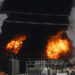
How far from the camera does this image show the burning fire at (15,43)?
32781 mm

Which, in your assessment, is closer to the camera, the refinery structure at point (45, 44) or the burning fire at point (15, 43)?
the refinery structure at point (45, 44)

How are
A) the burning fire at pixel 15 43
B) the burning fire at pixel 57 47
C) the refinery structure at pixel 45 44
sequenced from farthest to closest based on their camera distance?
the burning fire at pixel 57 47
the burning fire at pixel 15 43
the refinery structure at pixel 45 44

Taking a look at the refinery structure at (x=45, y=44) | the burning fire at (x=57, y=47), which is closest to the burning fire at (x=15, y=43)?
the refinery structure at (x=45, y=44)

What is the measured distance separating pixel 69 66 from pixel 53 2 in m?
9.79

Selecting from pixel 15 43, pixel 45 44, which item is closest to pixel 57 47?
pixel 45 44

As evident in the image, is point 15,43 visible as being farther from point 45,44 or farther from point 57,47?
point 57,47

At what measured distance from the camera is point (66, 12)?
3391 cm

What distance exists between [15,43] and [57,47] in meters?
6.38

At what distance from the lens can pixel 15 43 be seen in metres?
33.7

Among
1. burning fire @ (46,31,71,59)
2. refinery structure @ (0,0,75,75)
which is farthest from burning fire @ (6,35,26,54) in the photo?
burning fire @ (46,31,71,59)

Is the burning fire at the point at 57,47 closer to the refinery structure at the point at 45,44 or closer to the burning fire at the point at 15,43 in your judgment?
the refinery structure at the point at 45,44

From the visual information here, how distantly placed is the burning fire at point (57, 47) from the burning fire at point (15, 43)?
13.2ft

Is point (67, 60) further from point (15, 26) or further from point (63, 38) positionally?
point (15, 26)

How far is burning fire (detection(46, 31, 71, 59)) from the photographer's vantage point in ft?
111
